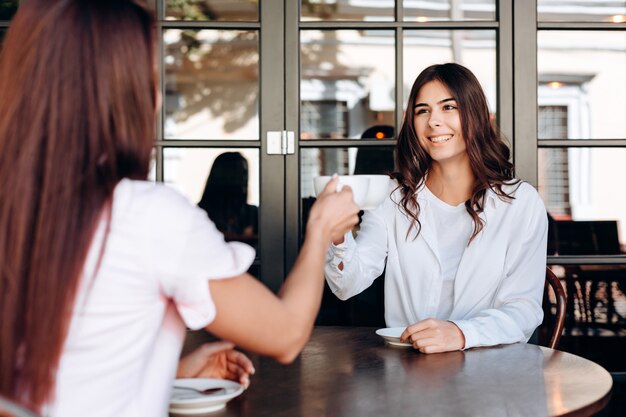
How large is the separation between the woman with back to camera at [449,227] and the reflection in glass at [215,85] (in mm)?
783

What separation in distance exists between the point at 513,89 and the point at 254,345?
222 centimetres

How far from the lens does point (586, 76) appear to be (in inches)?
128

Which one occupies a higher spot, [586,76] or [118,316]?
[586,76]

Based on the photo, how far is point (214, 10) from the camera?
10.7 ft

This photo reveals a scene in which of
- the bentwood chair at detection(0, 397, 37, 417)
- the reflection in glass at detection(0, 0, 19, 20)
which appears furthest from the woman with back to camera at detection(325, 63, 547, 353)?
the reflection in glass at detection(0, 0, 19, 20)

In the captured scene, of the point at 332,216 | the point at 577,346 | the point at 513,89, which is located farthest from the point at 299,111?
the point at 332,216

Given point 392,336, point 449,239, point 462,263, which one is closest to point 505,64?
point 449,239

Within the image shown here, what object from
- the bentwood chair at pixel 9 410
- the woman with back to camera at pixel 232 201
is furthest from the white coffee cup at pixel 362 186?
the woman with back to camera at pixel 232 201

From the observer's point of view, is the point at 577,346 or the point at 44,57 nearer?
the point at 44,57

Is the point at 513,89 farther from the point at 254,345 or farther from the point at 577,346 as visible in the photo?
the point at 254,345

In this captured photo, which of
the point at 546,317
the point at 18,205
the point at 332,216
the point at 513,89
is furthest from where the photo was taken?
the point at 546,317

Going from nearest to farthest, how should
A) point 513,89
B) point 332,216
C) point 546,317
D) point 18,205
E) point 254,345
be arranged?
1. point 18,205
2. point 254,345
3. point 332,216
4. point 513,89
5. point 546,317

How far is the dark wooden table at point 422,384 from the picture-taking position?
4.40 ft

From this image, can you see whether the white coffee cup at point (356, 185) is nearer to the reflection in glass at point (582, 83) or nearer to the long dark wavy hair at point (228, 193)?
the long dark wavy hair at point (228, 193)
